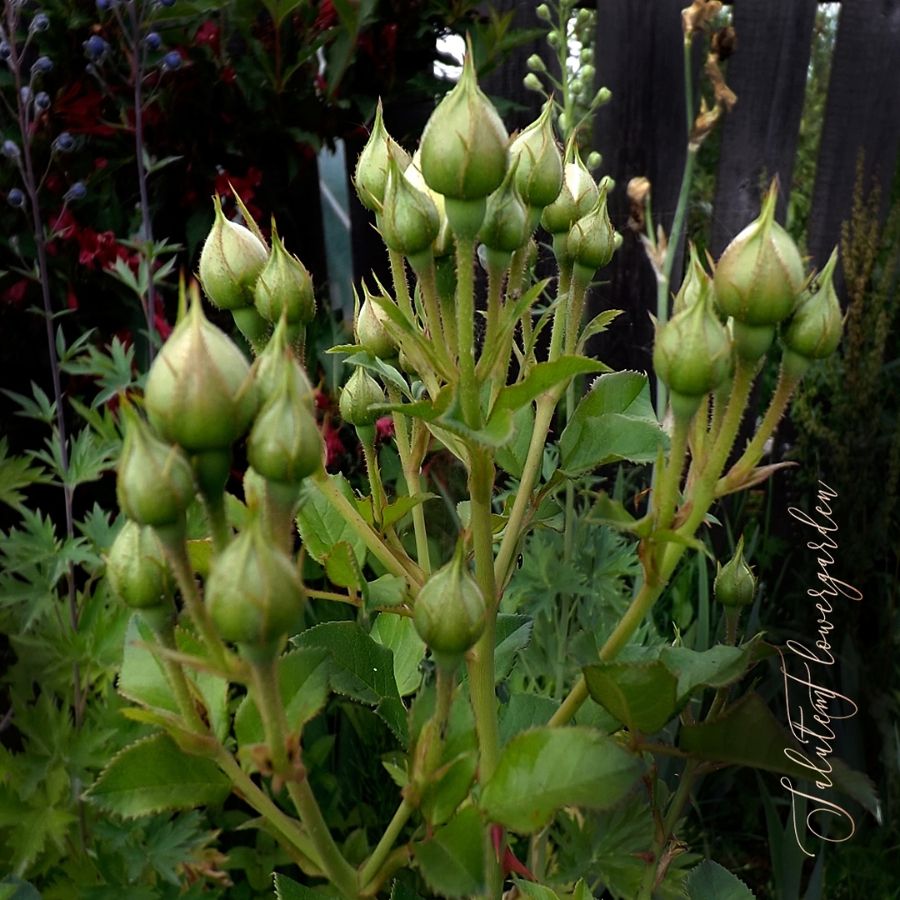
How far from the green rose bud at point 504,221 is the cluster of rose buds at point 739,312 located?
0.30ft

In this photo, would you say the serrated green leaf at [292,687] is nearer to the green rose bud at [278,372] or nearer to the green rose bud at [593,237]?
the green rose bud at [278,372]

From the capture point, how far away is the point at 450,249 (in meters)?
0.53

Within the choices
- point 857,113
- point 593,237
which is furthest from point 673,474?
point 857,113

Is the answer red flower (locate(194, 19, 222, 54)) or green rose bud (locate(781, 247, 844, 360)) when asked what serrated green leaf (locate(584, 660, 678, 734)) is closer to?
green rose bud (locate(781, 247, 844, 360))

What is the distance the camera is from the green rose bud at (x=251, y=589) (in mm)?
334

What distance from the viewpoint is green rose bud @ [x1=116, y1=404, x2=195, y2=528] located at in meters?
0.34

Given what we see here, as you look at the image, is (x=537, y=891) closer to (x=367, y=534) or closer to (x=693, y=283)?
(x=367, y=534)

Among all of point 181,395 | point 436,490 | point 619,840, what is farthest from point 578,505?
point 181,395

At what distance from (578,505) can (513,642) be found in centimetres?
119

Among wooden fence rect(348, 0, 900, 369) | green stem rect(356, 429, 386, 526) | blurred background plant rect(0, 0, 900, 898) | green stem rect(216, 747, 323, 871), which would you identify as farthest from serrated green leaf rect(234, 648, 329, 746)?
wooden fence rect(348, 0, 900, 369)

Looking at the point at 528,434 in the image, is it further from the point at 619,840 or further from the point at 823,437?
the point at 823,437

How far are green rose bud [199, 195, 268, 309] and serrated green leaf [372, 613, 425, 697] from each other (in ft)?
0.84

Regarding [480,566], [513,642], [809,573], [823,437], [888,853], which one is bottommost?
[888,853]

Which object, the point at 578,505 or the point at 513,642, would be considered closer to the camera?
the point at 513,642
